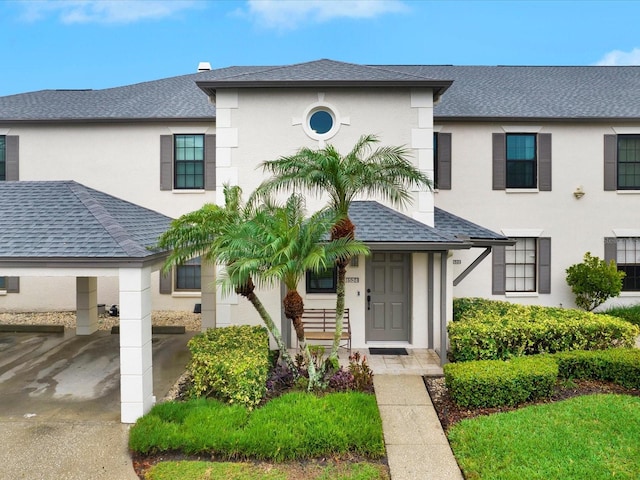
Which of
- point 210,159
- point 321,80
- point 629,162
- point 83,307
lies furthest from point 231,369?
point 629,162

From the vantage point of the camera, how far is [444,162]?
1295cm

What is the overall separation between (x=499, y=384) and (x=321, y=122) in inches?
277

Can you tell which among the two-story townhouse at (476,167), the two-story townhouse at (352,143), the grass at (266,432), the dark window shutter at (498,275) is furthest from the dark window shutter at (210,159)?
the dark window shutter at (498,275)

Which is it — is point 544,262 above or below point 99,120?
below

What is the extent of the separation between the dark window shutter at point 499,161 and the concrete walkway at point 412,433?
789 cm

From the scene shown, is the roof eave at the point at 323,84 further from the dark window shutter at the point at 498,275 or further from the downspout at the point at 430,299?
the dark window shutter at the point at 498,275

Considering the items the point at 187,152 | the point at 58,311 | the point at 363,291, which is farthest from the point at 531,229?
the point at 58,311

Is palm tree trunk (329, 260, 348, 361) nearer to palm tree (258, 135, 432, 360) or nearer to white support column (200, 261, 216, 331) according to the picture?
palm tree (258, 135, 432, 360)

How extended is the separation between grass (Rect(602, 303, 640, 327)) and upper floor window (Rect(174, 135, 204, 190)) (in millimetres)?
14069

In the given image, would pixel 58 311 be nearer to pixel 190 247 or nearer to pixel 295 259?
pixel 190 247

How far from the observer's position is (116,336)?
37.4 feet

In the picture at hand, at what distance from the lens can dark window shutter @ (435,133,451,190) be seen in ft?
42.3

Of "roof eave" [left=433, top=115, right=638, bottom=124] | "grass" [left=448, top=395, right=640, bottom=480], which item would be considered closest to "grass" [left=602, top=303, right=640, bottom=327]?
"roof eave" [left=433, top=115, right=638, bottom=124]

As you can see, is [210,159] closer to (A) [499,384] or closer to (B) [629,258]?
(A) [499,384]
